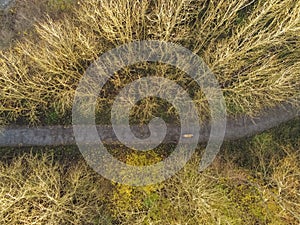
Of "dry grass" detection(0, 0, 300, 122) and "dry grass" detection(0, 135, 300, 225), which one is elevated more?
"dry grass" detection(0, 0, 300, 122)

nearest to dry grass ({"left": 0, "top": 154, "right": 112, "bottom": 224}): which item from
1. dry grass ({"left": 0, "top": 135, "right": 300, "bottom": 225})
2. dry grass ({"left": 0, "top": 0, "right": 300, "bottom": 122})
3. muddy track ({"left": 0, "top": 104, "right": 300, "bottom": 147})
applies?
dry grass ({"left": 0, "top": 135, "right": 300, "bottom": 225})

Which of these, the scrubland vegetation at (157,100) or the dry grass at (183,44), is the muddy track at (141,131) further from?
the dry grass at (183,44)

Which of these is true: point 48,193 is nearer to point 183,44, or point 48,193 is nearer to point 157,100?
point 157,100

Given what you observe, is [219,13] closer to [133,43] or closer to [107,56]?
[133,43]

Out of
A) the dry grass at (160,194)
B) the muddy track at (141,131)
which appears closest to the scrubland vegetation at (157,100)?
the dry grass at (160,194)

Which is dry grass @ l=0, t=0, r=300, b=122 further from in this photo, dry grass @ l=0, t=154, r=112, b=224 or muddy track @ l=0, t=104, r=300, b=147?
dry grass @ l=0, t=154, r=112, b=224

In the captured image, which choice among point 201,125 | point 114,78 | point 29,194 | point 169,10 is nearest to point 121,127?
point 114,78
